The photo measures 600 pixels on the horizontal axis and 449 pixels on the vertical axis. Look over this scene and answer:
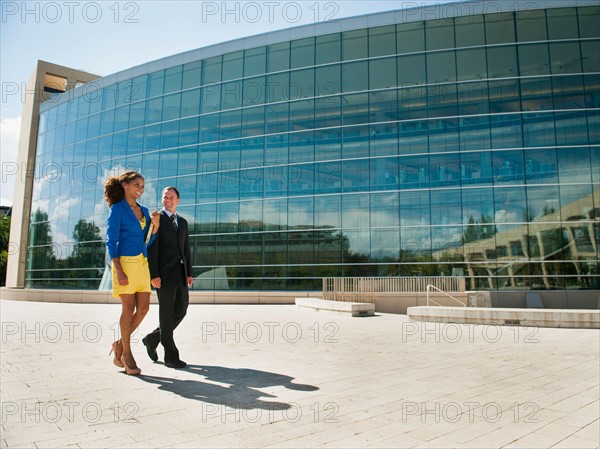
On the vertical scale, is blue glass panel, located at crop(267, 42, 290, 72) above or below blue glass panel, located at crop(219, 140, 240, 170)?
above

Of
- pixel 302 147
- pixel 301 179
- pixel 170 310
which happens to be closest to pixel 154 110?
pixel 302 147

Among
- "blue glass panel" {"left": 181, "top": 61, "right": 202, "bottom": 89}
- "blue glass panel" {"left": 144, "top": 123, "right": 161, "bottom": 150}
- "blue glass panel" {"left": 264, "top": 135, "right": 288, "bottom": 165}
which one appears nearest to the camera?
"blue glass panel" {"left": 264, "top": 135, "right": 288, "bottom": 165}

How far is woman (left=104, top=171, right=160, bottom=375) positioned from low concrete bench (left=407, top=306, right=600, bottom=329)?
8898 millimetres

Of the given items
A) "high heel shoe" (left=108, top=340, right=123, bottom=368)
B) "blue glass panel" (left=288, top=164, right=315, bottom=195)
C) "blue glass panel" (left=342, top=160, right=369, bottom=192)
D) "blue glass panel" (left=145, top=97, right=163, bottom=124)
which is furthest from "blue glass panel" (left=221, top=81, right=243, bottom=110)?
"high heel shoe" (left=108, top=340, right=123, bottom=368)

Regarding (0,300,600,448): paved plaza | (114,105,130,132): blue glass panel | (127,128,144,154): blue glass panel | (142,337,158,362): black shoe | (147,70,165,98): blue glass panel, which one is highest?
(147,70,165,98): blue glass panel

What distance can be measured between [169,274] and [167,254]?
0.74ft

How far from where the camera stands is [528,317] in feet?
35.9

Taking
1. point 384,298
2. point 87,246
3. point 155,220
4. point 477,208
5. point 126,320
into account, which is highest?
point 477,208

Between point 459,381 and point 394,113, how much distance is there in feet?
60.0

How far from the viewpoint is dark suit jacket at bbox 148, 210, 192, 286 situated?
16.3ft

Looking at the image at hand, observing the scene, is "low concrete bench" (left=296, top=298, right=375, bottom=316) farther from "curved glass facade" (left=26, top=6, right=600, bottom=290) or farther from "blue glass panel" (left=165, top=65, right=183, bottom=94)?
"blue glass panel" (left=165, top=65, right=183, bottom=94)

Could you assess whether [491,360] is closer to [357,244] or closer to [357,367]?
[357,367]

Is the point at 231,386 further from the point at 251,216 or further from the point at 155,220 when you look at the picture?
the point at 251,216


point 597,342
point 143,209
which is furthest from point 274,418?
point 597,342
